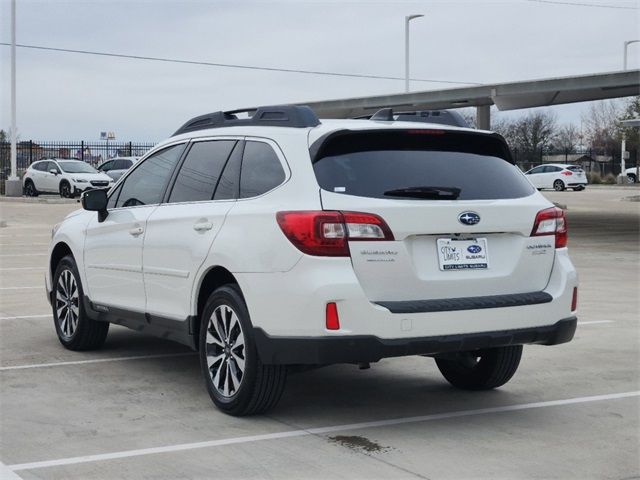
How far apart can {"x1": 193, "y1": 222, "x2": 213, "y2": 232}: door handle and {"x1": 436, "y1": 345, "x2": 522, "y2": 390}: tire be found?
1873mm

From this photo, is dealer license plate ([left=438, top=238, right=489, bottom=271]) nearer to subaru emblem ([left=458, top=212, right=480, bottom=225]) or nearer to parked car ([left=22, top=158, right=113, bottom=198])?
subaru emblem ([left=458, top=212, right=480, bottom=225])

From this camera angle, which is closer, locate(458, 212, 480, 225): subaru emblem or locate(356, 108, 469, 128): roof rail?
locate(458, 212, 480, 225): subaru emblem

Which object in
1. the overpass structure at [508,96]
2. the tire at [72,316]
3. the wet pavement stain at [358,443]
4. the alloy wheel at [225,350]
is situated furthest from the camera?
the overpass structure at [508,96]

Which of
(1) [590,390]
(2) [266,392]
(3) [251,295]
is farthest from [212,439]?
(1) [590,390]

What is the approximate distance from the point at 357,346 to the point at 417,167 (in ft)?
3.95

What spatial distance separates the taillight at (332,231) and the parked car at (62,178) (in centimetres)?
3396

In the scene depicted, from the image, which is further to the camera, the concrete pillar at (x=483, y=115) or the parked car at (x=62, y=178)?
the parked car at (x=62, y=178)

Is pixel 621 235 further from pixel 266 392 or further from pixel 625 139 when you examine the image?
pixel 625 139

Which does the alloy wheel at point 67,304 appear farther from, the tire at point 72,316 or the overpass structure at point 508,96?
the overpass structure at point 508,96

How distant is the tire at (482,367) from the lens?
7.05 metres

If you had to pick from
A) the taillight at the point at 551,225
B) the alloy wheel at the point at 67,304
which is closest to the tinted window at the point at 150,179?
the alloy wheel at the point at 67,304

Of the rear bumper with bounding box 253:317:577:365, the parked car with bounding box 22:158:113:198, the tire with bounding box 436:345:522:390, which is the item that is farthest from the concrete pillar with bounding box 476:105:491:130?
the rear bumper with bounding box 253:317:577:365

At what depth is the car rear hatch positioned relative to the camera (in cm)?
583

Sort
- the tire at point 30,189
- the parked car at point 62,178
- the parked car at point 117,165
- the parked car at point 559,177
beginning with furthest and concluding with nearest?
the parked car at point 559,177, the parked car at point 117,165, the tire at point 30,189, the parked car at point 62,178
